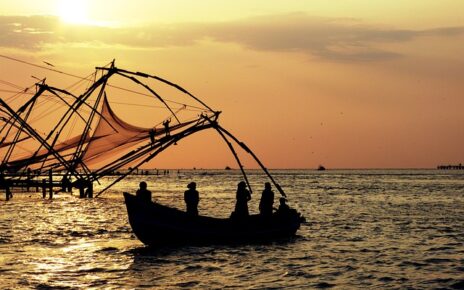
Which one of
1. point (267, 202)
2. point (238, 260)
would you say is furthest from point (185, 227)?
point (267, 202)

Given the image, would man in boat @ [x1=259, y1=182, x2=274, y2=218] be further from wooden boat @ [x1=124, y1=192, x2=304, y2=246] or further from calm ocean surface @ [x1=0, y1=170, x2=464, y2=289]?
calm ocean surface @ [x1=0, y1=170, x2=464, y2=289]

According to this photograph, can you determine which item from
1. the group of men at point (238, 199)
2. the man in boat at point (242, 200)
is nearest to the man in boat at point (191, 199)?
the group of men at point (238, 199)

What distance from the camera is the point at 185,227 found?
24422mm

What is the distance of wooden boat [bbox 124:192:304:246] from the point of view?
23703 mm

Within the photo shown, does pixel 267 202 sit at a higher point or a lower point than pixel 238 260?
higher

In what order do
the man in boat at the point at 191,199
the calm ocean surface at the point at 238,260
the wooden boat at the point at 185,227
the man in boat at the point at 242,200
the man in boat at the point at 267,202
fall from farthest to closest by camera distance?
the man in boat at the point at 267,202
the man in boat at the point at 242,200
the man in boat at the point at 191,199
the wooden boat at the point at 185,227
the calm ocean surface at the point at 238,260

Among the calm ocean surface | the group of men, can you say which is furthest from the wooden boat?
the calm ocean surface

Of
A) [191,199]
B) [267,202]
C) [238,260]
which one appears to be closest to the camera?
[238,260]

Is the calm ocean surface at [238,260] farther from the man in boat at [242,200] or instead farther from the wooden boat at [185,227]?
the man in boat at [242,200]

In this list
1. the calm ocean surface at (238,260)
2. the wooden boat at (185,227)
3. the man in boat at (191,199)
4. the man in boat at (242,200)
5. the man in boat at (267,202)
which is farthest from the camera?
the man in boat at (267,202)

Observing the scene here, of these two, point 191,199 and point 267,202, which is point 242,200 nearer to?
point 267,202

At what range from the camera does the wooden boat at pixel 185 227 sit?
23703 mm

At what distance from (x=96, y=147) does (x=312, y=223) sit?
11857 mm

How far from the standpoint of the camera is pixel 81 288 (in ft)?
57.7
